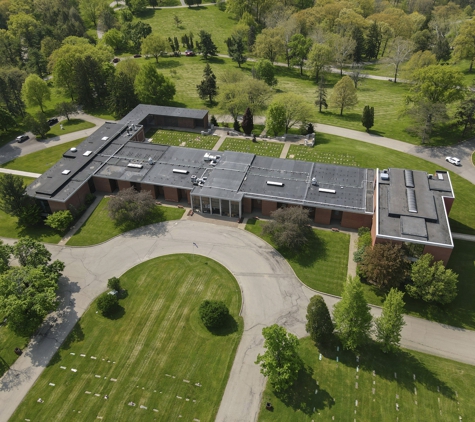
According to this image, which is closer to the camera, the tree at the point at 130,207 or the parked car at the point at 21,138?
the tree at the point at 130,207

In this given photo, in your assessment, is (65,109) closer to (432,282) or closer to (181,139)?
(181,139)

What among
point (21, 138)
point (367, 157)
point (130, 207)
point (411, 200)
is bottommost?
point (367, 157)

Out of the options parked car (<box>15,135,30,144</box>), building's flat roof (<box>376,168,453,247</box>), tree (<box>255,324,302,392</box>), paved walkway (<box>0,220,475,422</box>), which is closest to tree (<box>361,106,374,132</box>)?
building's flat roof (<box>376,168,453,247</box>)

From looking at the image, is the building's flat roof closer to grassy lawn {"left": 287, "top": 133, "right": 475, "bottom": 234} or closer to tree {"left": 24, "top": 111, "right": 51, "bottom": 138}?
grassy lawn {"left": 287, "top": 133, "right": 475, "bottom": 234}

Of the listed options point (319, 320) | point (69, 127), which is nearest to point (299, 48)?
point (69, 127)

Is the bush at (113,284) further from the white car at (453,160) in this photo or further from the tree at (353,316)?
the white car at (453,160)

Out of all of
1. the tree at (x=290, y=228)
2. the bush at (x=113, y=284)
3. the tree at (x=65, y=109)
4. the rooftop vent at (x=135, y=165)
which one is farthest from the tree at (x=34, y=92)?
the tree at (x=290, y=228)
